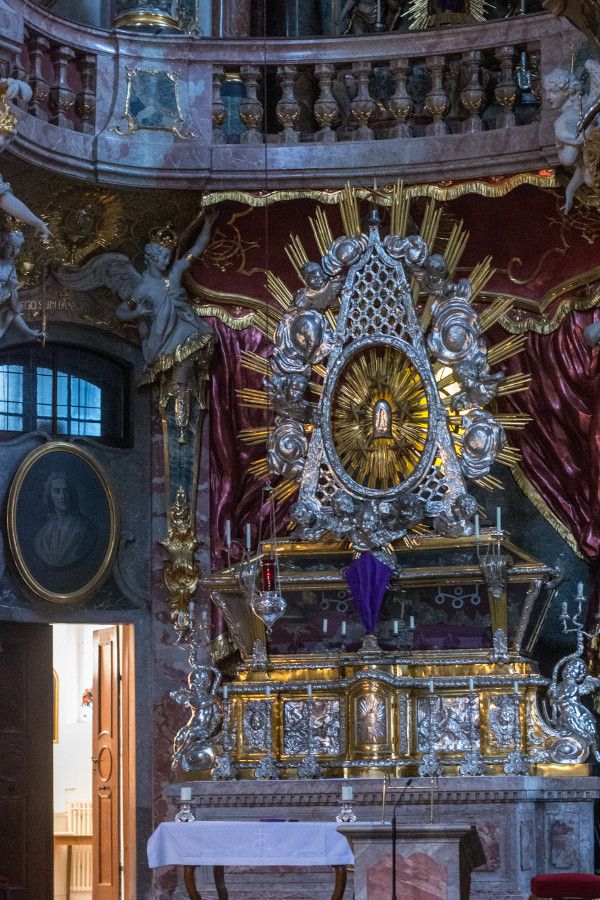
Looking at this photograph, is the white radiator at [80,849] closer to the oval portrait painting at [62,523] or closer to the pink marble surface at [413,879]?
the oval portrait painting at [62,523]

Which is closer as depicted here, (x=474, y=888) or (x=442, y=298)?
(x=474, y=888)

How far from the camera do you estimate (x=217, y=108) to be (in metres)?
14.7

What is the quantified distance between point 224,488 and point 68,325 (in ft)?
5.60

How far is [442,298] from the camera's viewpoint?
14.4 m

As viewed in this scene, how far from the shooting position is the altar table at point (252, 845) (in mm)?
11727

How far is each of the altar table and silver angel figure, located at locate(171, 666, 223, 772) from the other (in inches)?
83.7

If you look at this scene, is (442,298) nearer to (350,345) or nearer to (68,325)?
(350,345)

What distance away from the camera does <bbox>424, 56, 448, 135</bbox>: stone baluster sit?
564 inches

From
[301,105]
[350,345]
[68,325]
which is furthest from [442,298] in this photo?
[68,325]

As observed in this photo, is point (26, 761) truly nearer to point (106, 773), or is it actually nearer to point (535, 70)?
point (106, 773)

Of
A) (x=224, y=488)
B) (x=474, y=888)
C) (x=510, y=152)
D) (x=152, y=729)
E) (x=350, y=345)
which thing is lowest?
(x=474, y=888)

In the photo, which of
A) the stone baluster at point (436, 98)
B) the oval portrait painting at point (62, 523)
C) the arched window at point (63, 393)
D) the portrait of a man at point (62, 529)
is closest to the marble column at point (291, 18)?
the stone baluster at point (436, 98)

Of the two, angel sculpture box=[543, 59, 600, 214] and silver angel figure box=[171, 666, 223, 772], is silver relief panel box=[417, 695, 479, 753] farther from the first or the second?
angel sculpture box=[543, 59, 600, 214]

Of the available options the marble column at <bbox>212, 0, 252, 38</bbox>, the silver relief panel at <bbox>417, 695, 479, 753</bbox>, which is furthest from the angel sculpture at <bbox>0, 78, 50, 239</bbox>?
the silver relief panel at <bbox>417, 695, 479, 753</bbox>
